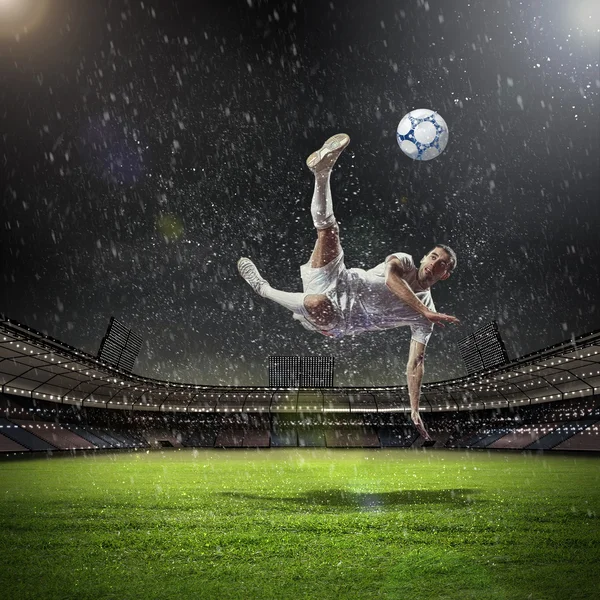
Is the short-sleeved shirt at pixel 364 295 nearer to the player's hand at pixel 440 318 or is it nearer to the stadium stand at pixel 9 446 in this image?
the player's hand at pixel 440 318

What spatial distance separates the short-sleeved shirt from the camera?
9.73m

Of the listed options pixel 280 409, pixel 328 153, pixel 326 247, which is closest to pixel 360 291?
pixel 326 247

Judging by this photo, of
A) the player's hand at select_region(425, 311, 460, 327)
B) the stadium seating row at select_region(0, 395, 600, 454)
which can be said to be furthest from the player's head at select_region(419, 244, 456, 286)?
the stadium seating row at select_region(0, 395, 600, 454)

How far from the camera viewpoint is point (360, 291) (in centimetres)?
1009

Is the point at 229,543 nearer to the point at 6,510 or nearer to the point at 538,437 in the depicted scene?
the point at 6,510

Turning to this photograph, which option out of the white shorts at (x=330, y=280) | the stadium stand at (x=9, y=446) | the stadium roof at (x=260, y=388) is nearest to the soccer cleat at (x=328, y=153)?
the white shorts at (x=330, y=280)

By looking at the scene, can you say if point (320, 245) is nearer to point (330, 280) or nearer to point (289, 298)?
point (330, 280)

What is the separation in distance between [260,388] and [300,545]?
49721mm

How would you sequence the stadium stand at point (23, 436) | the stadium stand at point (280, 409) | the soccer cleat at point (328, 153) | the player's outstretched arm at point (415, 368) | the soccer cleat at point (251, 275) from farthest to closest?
the stadium stand at point (280, 409) < the stadium stand at point (23, 436) < the soccer cleat at point (251, 275) < the player's outstretched arm at point (415, 368) < the soccer cleat at point (328, 153)

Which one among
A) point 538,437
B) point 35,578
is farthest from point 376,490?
point 538,437

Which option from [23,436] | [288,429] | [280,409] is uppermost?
[280,409]

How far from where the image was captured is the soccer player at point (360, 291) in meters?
9.29

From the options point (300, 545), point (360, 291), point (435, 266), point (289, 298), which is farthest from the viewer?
point (289, 298)

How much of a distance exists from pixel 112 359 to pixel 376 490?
4659cm
